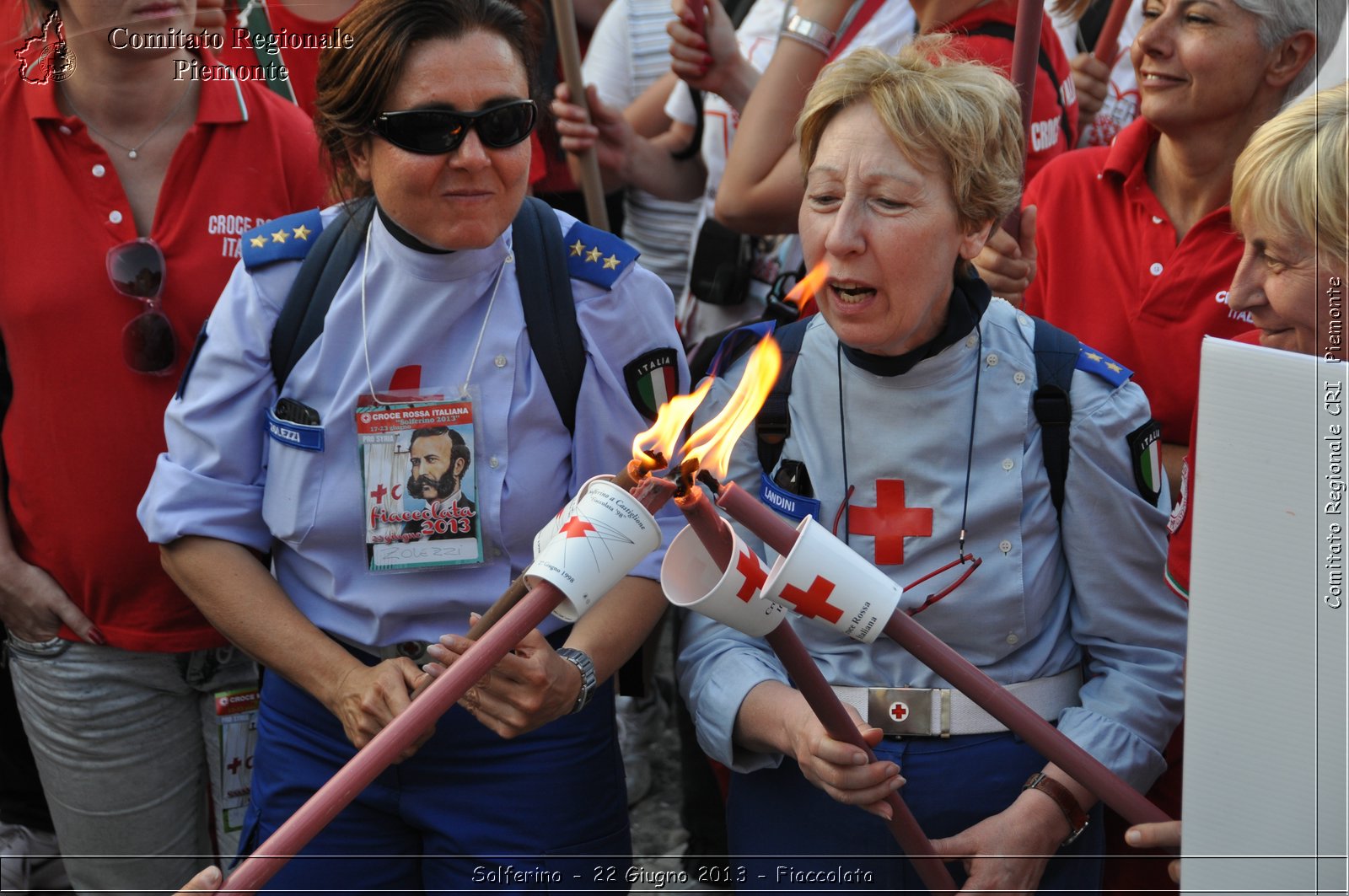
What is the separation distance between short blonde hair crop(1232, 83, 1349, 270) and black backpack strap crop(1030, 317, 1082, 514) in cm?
38

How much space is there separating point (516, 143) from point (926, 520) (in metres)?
0.95

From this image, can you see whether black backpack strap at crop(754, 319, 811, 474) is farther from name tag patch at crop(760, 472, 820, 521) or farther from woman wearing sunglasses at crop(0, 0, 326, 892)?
woman wearing sunglasses at crop(0, 0, 326, 892)

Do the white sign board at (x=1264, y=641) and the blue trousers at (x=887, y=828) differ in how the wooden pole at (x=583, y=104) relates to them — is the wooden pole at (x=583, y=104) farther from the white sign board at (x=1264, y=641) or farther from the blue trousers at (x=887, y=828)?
the white sign board at (x=1264, y=641)

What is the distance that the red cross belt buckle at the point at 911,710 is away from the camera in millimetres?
2254

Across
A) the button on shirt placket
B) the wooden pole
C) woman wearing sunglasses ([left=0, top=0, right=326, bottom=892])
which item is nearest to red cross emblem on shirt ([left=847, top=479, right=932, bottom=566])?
woman wearing sunglasses ([left=0, top=0, right=326, bottom=892])

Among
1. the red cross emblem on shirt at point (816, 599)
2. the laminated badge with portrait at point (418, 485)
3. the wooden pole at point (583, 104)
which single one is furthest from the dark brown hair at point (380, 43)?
the red cross emblem on shirt at point (816, 599)

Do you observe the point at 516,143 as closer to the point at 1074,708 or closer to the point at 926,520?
the point at 926,520

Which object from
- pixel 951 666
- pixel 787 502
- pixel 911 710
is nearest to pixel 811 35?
pixel 787 502

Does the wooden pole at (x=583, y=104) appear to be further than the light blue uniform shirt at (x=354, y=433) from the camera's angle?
Yes

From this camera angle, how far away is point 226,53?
3221 millimetres

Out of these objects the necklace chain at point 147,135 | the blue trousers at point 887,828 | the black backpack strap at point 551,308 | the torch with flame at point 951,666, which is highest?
the necklace chain at point 147,135

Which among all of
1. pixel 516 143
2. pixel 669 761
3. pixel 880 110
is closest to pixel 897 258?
pixel 880 110

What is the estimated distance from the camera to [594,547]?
51.4 inches

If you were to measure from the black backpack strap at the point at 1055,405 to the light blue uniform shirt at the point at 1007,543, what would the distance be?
14 mm
